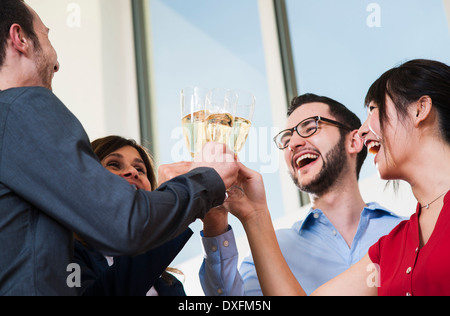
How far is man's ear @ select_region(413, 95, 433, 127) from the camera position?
1.32 metres

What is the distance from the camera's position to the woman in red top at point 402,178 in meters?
1.26

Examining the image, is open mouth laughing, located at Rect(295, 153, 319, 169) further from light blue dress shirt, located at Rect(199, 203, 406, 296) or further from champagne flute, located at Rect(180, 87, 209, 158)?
champagne flute, located at Rect(180, 87, 209, 158)

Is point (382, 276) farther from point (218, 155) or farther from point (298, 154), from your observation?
point (298, 154)

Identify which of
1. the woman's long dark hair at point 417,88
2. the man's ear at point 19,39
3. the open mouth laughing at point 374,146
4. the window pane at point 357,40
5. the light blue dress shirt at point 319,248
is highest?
the window pane at point 357,40

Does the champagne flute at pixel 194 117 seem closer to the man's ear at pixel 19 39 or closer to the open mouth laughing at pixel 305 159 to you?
the man's ear at pixel 19 39

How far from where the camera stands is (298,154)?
6.93 feet

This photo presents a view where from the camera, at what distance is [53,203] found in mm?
879

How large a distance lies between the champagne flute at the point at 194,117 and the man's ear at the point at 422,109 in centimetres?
55

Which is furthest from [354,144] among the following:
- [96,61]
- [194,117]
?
[96,61]

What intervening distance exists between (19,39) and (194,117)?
449 millimetres

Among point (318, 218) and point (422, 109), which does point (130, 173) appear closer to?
point (318, 218)

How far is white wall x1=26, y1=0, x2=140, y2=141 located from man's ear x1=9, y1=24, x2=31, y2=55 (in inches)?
102

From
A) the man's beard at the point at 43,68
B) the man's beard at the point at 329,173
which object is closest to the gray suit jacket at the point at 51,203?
the man's beard at the point at 43,68

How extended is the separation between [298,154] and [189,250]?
1.98 m
